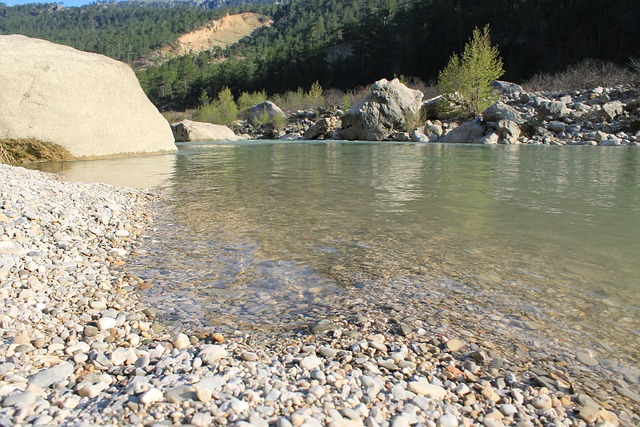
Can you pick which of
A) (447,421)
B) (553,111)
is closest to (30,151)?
(447,421)

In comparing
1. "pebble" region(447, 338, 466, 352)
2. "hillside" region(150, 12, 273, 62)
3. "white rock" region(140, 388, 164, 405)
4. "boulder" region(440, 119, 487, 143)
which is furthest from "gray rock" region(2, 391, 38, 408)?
"hillside" region(150, 12, 273, 62)

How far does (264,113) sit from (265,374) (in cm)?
5783

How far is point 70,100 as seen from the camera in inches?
565

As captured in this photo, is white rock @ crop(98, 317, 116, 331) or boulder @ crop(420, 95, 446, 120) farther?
boulder @ crop(420, 95, 446, 120)

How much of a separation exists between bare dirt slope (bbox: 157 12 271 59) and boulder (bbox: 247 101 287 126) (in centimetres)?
9511

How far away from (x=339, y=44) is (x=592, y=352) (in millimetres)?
90438

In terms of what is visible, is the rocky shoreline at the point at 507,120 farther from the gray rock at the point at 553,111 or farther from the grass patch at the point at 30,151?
the grass patch at the point at 30,151

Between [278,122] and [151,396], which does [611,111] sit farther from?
[278,122]

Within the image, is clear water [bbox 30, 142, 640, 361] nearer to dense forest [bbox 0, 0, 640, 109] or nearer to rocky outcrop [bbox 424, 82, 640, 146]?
rocky outcrop [bbox 424, 82, 640, 146]

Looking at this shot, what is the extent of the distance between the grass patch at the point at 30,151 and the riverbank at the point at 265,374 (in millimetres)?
11754

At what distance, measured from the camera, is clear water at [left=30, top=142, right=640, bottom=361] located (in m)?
3.44

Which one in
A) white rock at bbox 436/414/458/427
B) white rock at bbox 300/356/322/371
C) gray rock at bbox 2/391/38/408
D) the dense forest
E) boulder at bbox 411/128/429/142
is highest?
the dense forest

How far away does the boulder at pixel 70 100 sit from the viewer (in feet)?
43.5

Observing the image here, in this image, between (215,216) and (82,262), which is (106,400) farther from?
(215,216)
